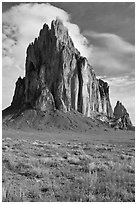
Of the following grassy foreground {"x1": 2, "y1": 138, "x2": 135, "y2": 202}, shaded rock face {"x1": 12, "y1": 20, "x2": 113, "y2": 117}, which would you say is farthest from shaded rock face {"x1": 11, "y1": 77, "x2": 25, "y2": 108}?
grassy foreground {"x1": 2, "y1": 138, "x2": 135, "y2": 202}

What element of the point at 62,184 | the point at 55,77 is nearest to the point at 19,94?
the point at 55,77

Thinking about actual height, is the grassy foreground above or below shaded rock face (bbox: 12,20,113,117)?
below

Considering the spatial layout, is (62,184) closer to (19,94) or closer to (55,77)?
(55,77)

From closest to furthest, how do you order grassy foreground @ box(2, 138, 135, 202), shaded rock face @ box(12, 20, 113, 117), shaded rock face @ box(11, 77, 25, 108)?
grassy foreground @ box(2, 138, 135, 202), shaded rock face @ box(12, 20, 113, 117), shaded rock face @ box(11, 77, 25, 108)

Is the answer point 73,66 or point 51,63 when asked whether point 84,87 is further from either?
point 51,63

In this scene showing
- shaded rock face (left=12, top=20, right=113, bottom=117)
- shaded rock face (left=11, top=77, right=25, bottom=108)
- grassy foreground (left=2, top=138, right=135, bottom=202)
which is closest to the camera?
grassy foreground (left=2, top=138, right=135, bottom=202)

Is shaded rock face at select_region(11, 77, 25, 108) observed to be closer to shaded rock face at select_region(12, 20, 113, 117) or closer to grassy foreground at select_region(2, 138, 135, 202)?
shaded rock face at select_region(12, 20, 113, 117)

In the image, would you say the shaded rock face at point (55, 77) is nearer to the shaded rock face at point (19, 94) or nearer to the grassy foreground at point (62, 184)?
the shaded rock face at point (19, 94)

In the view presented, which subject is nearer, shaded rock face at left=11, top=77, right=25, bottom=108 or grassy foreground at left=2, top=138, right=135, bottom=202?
grassy foreground at left=2, top=138, right=135, bottom=202

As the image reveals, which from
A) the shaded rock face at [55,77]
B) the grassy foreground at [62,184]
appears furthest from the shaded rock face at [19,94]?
the grassy foreground at [62,184]
